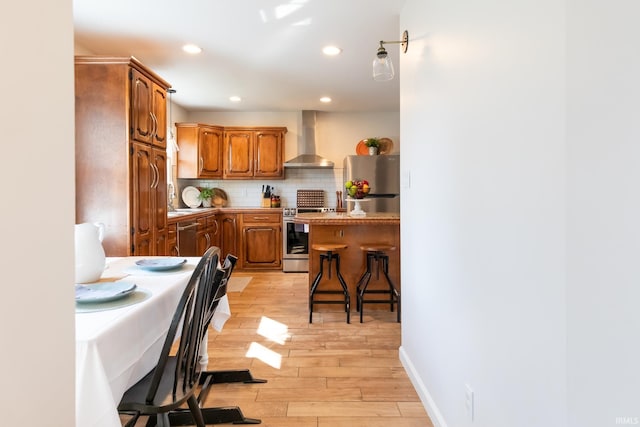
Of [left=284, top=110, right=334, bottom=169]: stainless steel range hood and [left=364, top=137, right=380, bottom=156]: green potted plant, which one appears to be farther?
[left=284, top=110, right=334, bottom=169]: stainless steel range hood

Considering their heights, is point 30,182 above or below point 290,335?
above

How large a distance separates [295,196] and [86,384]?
17.1ft

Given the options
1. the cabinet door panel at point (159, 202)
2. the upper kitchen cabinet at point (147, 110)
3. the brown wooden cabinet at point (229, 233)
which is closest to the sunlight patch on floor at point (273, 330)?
the cabinet door panel at point (159, 202)

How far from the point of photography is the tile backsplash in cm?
615

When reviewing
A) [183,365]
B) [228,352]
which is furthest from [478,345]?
[228,352]

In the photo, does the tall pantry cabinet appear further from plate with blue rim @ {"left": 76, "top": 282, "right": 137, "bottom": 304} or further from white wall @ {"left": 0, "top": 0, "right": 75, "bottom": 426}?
white wall @ {"left": 0, "top": 0, "right": 75, "bottom": 426}

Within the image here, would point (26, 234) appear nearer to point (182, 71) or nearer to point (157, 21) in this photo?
point (157, 21)

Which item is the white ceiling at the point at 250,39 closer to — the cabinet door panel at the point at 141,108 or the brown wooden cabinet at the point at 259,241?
the cabinet door panel at the point at 141,108

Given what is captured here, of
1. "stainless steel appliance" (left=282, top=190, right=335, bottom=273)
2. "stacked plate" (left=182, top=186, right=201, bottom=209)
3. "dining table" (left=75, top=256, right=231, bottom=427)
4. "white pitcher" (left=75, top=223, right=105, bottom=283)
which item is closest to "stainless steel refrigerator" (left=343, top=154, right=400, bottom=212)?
"stainless steel appliance" (left=282, top=190, right=335, bottom=273)

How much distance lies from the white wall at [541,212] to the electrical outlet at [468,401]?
3 centimetres

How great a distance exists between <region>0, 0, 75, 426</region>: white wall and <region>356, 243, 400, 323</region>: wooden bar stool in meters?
2.99

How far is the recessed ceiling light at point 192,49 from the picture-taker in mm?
3347

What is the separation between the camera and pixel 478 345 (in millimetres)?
1363

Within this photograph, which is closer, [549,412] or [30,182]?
[30,182]
